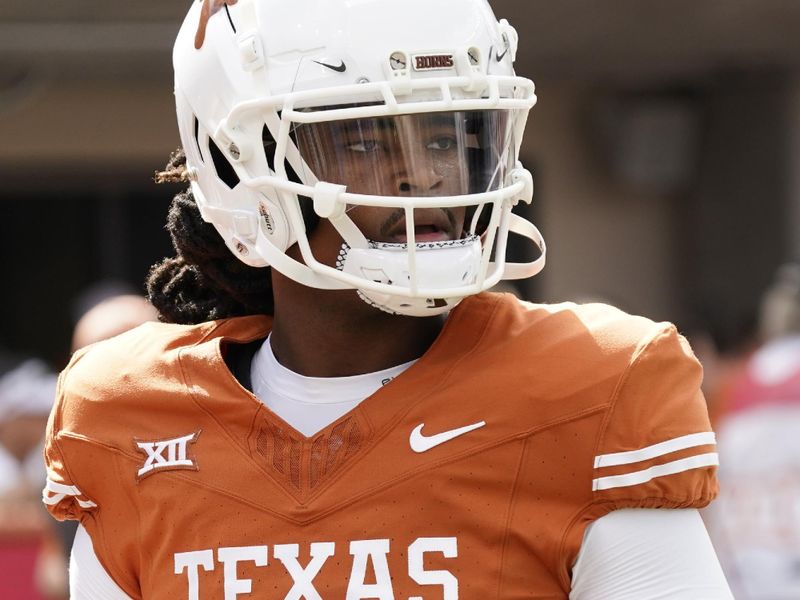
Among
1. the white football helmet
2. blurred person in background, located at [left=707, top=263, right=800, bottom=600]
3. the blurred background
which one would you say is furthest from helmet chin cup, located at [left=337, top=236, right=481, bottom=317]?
the blurred background

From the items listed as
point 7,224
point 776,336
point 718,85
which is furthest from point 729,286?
point 7,224

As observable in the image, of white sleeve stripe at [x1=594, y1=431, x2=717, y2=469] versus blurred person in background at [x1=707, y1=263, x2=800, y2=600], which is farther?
blurred person in background at [x1=707, y1=263, x2=800, y2=600]

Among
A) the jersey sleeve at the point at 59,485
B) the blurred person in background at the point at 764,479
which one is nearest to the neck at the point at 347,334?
the jersey sleeve at the point at 59,485

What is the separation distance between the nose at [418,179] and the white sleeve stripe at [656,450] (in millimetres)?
386

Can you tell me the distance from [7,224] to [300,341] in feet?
17.4

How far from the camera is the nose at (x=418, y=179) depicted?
1.85 metres

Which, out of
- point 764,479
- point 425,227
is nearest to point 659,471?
point 425,227

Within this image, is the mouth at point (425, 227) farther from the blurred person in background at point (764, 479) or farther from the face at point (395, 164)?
the blurred person in background at point (764, 479)

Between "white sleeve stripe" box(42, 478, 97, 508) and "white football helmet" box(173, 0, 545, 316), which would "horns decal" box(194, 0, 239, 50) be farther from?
"white sleeve stripe" box(42, 478, 97, 508)

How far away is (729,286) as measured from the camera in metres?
7.39

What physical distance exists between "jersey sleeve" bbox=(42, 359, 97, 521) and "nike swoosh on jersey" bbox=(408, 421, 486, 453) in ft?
1.53

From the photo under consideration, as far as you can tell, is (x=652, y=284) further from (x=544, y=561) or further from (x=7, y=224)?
(x=544, y=561)

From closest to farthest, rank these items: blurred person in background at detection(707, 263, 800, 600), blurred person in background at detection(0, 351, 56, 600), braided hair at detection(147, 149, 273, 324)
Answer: braided hair at detection(147, 149, 273, 324), blurred person in background at detection(707, 263, 800, 600), blurred person in background at detection(0, 351, 56, 600)

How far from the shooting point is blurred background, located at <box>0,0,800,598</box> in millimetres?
6734
